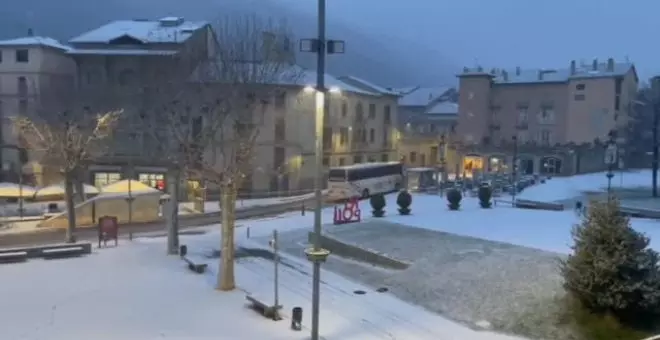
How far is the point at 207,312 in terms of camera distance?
17.8 meters

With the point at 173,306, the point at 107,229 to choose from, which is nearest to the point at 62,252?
the point at 107,229

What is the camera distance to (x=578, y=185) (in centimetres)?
5425

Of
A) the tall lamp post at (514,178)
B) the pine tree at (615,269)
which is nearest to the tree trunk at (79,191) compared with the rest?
the tall lamp post at (514,178)

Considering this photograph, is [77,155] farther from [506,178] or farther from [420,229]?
[506,178]

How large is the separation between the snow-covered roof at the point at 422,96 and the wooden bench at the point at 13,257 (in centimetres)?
7530

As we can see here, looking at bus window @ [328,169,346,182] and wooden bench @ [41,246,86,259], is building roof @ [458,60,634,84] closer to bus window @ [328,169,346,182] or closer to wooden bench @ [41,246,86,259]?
bus window @ [328,169,346,182]

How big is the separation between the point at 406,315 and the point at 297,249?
10.7 m

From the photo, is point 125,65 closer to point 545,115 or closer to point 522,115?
point 522,115

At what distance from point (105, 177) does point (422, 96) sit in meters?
55.0

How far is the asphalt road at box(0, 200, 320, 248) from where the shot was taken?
32000 mm

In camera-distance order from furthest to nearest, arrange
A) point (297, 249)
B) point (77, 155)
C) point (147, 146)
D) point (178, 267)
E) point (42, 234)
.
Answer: point (147, 146) < point (42, 234) < point (77, 155) < point (297, 249) < point (178, 267)

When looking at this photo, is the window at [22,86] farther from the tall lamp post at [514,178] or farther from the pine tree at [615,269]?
the pine tree at [615,269]

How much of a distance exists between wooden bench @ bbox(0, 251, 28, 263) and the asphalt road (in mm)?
6219

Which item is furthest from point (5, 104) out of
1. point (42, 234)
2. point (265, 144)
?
point (42, 234)
